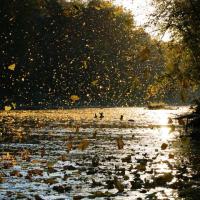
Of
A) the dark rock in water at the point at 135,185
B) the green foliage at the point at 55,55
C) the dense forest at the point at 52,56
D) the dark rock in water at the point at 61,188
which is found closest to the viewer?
the dark rock in water at the point at 61,188

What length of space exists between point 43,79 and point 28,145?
99.0m

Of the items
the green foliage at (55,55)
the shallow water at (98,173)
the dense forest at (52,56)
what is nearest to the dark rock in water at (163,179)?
the shallow water at (98,173)

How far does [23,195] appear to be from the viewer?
53.9 ft

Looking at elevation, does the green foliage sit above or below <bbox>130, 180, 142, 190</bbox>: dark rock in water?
above

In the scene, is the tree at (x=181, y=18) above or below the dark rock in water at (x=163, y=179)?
above

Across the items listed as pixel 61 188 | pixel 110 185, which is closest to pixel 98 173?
pixel 110 185

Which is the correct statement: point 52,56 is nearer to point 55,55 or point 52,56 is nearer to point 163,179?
point 55,55

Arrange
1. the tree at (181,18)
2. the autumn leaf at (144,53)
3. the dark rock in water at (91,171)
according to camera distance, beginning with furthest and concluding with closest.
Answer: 1. the tree at (181,18)
2. the dark rock in water at (91,171)
3. the autumn leaf at (144,53)

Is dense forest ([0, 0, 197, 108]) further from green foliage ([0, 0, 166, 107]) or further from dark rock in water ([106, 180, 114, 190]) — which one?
dark rock in water ([106, 180, 114, 190])

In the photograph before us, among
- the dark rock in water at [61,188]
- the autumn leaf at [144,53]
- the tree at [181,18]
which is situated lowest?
the dark rock in water at [61,188]

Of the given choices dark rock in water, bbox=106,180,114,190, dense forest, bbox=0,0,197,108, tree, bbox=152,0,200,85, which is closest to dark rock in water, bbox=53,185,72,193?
dark rock in water, bbox=106,180,114,190

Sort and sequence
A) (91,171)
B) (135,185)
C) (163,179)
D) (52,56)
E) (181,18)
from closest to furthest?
(135,185), (163,179), (91,171), (181,18), (52,56)

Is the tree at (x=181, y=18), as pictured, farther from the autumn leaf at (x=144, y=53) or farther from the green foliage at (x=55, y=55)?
the green foliage at (x=55, y=55)

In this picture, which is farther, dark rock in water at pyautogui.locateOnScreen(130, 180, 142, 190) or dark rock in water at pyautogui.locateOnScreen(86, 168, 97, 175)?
dark rock in water at pyautogui.locateOnScreen(86, 168, 97, 175)
